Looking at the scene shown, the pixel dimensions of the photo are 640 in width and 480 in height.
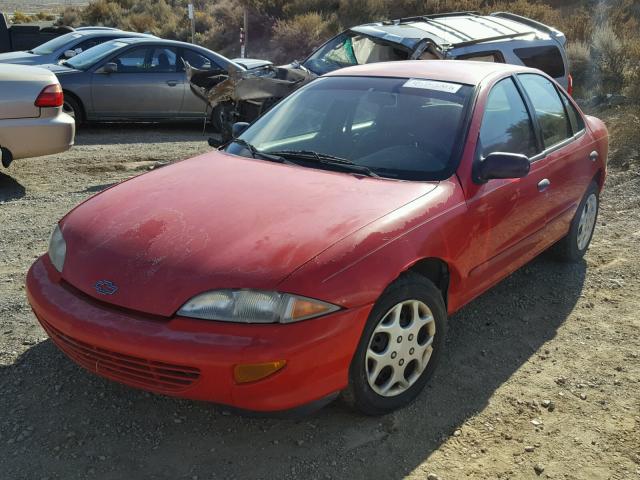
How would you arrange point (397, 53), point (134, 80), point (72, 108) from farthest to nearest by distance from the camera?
point (134, 80) < point (72, 108) < point (397, 53)

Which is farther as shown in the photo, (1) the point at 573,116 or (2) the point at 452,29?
(2) the point at 452,29

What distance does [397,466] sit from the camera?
280 cm

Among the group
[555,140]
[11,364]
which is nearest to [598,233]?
[555,140]

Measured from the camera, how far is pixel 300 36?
2173 cm

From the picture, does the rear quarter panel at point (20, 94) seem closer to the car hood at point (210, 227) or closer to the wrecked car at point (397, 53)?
the wrecked car at point (397, 53)

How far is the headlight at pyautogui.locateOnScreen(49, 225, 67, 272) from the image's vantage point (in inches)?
122

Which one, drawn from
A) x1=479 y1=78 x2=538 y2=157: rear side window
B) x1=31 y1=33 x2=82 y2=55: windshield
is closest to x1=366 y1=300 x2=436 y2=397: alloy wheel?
x1=479 y1=78 x2=538 y2=157: rear side window

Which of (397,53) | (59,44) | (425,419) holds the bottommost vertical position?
(425,419)

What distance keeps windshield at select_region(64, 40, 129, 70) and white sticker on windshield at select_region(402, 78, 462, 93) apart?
24.6 ft

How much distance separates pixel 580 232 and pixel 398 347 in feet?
8.39

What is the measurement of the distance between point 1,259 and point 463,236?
134 inches

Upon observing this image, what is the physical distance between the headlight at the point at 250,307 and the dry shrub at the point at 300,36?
62.4ft

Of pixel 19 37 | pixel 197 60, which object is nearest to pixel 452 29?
pixel 197 60

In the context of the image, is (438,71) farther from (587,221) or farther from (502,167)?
(587,221)
